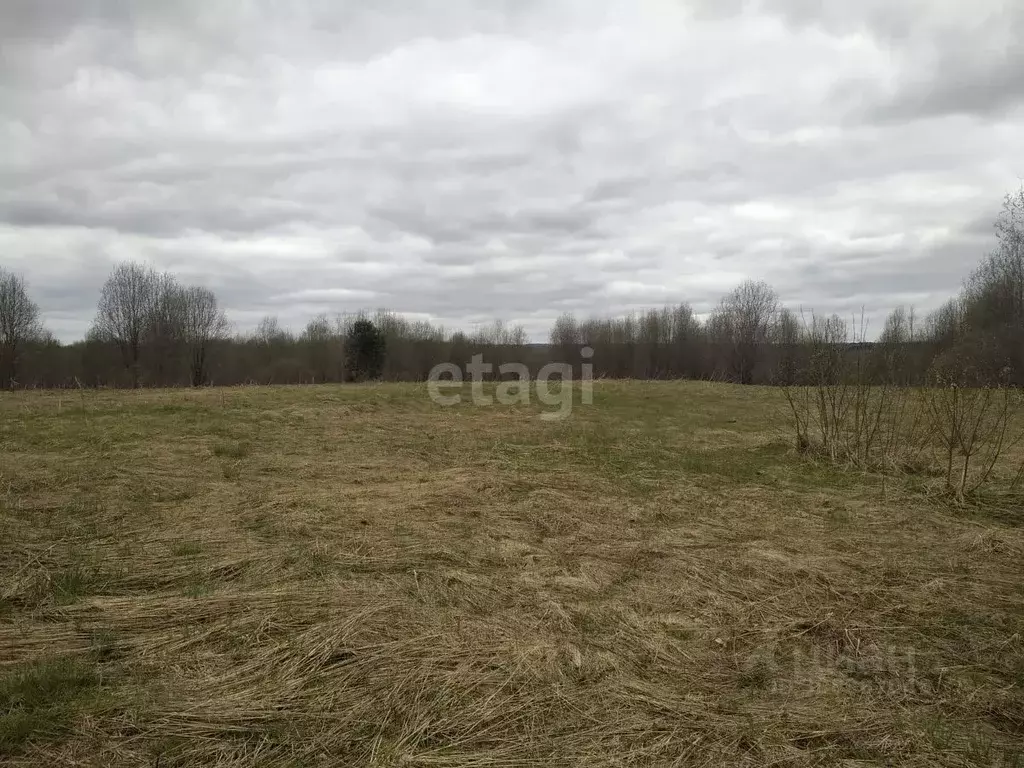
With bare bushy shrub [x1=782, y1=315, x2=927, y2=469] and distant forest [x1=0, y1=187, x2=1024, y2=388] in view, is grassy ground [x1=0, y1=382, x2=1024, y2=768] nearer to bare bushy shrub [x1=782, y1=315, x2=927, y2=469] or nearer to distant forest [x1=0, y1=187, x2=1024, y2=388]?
bare bushy shrub [x1=782, y1=315, x2=927, y2=469]

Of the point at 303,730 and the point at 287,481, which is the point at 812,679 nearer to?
the point at 303,730

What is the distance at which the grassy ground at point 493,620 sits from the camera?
256 centimetres

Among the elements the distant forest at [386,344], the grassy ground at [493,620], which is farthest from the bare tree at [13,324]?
the grassy ground at [493,620]

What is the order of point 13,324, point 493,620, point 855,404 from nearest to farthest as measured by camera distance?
1. point 493,620
2. point 855,404
3. point 13,324

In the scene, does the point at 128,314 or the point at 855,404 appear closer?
the point at 855,404

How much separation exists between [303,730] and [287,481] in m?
5.46

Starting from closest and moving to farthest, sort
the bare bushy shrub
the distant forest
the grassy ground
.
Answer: the grassy ground, the bare bushy shrub, the distant forest

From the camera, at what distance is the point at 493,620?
146 inches

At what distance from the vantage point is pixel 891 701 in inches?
112

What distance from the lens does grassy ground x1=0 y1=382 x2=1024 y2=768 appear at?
2559 mm

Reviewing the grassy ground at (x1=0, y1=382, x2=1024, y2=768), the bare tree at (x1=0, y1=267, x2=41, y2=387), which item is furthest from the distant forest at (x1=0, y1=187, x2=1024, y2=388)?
the grassy ground at (x1=0, y1=382, x2=1024, y2=768)

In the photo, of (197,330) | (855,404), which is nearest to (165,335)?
(197,330)

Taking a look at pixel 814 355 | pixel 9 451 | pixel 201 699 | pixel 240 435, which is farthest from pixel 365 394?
pixel 201 699

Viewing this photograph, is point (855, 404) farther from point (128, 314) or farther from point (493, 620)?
point (128, 314)
